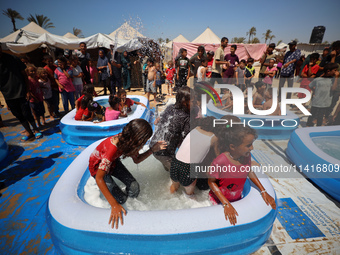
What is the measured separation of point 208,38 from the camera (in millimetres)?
19422

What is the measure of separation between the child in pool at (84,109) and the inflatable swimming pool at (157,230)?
2.99 metres

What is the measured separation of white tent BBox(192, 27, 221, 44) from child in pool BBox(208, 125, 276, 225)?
20134 millimetres

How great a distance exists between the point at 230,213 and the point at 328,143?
12.0 ft

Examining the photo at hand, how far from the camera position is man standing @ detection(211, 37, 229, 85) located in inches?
268

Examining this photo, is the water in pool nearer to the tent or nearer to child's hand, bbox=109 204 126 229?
child's hand, bbox=109 204 126 229

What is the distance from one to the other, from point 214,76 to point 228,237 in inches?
256

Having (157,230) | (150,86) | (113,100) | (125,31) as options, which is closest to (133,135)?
(157,230)

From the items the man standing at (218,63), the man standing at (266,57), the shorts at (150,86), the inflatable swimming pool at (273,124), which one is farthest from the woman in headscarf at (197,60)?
the inflatable swimming pool at (273,124)

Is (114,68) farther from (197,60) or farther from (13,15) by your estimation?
(13,15)

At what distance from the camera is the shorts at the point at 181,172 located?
2213 millimetres

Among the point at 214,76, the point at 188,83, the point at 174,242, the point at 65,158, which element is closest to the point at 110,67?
the point at 188,83

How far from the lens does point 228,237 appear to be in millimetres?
1778

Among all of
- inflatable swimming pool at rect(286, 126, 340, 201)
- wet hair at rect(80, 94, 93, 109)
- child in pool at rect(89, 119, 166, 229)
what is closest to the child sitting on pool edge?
wet hair at rect(80, 94, 93, 109)

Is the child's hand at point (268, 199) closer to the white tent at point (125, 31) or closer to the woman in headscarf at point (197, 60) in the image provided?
the woman in headscarf at point (197, 60)
